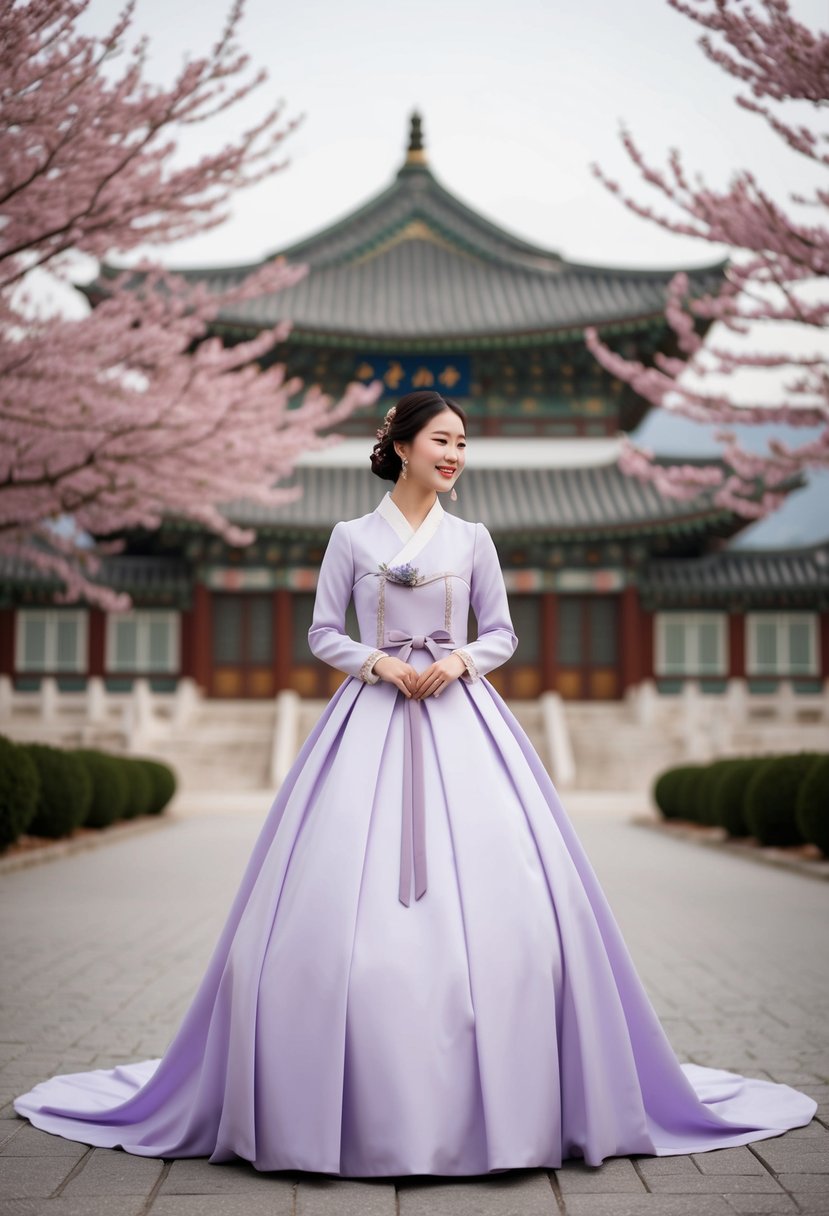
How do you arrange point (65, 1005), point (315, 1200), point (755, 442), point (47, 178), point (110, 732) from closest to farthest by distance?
point (315, 1200)
point (65, 1005)
point (47, 178)
point (110, 732)
point (755, 442)

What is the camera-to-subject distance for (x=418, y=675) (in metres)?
3.49

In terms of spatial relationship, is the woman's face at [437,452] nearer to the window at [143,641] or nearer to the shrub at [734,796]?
the shrub at [734,796]

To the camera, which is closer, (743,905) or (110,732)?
(743,905)

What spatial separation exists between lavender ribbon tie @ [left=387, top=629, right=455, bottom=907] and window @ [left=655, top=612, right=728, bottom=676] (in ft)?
80.3

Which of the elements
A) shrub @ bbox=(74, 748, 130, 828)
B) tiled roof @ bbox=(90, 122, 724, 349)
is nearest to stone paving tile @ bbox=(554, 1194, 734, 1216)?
shrub @ bbox=(74, 748, 130, 828)

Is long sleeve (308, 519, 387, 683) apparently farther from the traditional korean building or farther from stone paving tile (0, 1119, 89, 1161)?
the traditional korean building

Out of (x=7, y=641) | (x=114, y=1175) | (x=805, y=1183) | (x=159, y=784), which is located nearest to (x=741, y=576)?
(x=159, y=784)

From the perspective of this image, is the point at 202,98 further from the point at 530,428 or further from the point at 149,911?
the point at 530,428

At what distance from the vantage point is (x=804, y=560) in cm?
2789

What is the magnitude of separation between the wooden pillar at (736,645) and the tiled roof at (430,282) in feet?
21.7

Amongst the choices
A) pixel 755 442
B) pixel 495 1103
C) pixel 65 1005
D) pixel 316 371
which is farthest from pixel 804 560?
pixel 755 442

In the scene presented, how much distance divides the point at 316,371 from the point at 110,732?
9808 millimetres

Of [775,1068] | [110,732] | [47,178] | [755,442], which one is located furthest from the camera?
[755,442]

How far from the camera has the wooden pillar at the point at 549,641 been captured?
27.1 meters
